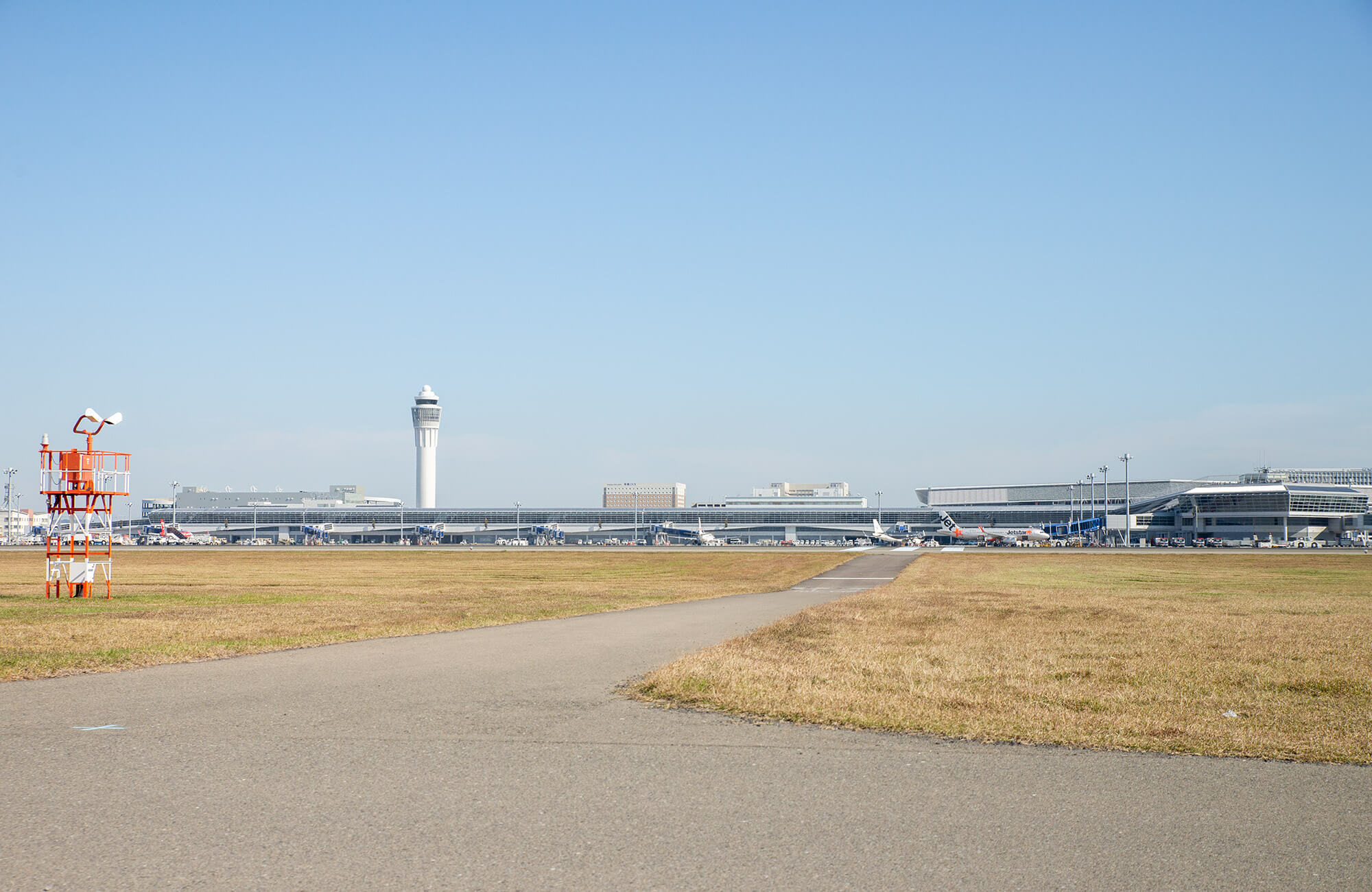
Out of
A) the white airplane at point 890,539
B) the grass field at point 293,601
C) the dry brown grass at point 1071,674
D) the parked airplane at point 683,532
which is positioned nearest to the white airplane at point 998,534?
the white airplane at point 890,539

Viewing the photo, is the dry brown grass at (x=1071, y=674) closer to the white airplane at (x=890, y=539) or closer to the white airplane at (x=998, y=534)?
the white airplane at (x=998, y=534)

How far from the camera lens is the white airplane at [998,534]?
155125 mm

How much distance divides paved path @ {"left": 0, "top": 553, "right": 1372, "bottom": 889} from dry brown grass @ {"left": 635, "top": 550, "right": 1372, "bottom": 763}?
108 centimetres

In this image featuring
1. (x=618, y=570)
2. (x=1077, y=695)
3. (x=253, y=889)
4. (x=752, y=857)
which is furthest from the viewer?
(x=618, y=570)

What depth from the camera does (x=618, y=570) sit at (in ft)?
208

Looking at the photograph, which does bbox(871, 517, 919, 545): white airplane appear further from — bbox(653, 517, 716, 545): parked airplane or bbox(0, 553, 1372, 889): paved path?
bbox(0, 553, 1372, 889): paved path

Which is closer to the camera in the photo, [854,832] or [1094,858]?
[1094,858]

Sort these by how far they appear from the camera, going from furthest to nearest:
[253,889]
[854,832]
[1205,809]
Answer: [1205,809]
[854,832]
[253,889]

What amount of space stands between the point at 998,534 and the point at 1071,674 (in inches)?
6455

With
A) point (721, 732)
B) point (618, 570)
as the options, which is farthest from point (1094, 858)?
point (618, 570)

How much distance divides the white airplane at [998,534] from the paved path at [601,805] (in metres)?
152

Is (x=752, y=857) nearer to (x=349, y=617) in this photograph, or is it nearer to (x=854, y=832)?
(x=854, y=832)

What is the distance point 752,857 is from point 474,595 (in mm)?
30439

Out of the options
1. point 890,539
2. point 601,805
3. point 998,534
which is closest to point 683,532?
point 890,539
